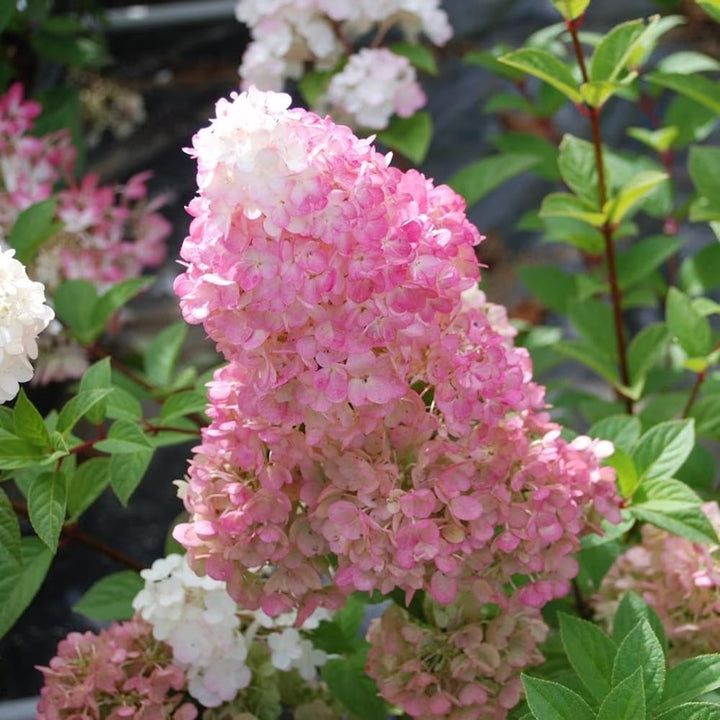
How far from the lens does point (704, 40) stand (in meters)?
3.21

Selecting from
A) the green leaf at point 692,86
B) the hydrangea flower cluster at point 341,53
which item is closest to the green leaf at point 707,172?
the green leaf at point 692,86

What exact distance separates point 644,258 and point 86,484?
2.66 feet

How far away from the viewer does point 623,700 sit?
783mm

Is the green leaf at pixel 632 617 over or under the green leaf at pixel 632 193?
under

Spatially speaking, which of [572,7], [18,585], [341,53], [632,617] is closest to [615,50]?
[572,7]

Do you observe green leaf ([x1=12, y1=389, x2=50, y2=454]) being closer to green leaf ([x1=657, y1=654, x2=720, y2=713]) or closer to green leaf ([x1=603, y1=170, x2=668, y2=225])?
green leaf ([x1=657, y1=654, x2=720, y2=713])

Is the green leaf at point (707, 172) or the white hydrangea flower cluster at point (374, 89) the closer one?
the green leaf at point (707, 172)

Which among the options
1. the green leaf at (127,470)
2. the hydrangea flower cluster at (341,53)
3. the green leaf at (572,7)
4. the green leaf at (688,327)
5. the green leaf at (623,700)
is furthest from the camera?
the hydrangea flower cluster at (341,53)

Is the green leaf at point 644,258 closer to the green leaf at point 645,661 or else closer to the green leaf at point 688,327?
the green leaf at point 688,327

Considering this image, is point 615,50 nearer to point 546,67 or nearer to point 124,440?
point 546,67

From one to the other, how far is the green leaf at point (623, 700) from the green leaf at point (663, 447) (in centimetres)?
29

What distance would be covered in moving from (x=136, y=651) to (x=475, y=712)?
296mm

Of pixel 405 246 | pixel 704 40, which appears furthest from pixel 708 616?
pixel 704 40

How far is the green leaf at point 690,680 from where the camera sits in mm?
856
